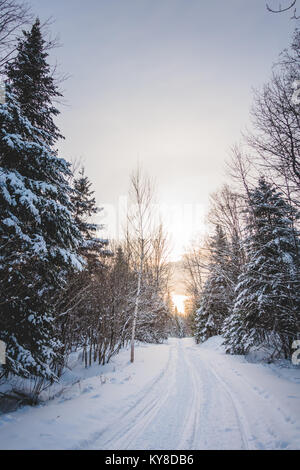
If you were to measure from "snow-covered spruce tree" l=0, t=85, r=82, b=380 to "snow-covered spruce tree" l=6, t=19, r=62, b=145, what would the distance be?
0.88 metres

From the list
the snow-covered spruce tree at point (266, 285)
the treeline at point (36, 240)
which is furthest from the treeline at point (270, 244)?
the treeline at point (36, 240)

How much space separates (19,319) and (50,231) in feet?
7.77

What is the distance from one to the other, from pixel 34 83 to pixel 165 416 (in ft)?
31.7

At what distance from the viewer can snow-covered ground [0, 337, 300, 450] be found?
285 cm

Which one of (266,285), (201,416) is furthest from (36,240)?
(266,285)

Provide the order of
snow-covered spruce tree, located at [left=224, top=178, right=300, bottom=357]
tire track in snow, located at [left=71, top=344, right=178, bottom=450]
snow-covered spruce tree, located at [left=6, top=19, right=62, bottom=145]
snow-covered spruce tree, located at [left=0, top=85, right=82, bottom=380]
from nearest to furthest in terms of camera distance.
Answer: tire track in snow, located at [left=71, top=344, right=178, bottom=450]
snow-covered spruce tree, located at [left=0, top=85, right=82, bottom=380]
snow-covered spruce tree, located at [left=6, top=19, right=62, bottom=145]
snow-covered spruce tree, located at [left=224, top=178, right=300, bottom=357]

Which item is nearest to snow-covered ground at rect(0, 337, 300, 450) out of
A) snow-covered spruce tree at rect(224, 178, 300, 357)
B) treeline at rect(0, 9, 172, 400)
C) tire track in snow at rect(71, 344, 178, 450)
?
tire track in snow at rect(71, 344, 178, 450)

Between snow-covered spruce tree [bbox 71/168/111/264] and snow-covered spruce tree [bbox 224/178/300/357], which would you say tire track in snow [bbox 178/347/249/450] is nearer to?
snow-covered spruce tree [bbox 224/178/300/357]

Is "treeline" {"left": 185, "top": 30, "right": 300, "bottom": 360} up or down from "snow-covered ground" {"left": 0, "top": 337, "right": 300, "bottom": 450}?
up

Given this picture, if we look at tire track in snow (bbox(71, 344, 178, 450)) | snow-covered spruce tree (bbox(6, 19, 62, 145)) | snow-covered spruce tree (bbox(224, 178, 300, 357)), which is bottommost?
tire track in snow (bbox(71, 344, 178, 450))

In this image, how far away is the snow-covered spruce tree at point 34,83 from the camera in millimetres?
6262

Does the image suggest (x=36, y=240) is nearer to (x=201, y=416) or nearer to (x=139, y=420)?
(x=139, y=420)
